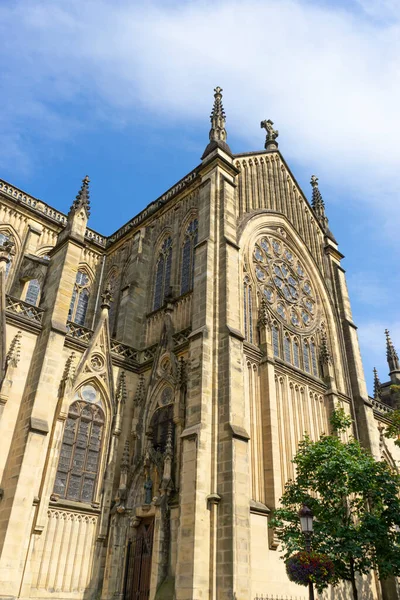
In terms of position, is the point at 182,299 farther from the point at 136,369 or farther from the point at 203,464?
the point at 203,464

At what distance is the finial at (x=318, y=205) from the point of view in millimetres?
29705

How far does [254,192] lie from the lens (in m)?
24.1

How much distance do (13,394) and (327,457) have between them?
34.1 feet

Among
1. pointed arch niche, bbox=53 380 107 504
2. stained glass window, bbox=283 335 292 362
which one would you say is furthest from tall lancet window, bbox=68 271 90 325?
stained glass window, bbox=283 335 292 362

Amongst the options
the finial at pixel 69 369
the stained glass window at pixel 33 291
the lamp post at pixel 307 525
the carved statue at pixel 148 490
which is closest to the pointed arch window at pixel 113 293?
the stained glass window at pixel 33 291

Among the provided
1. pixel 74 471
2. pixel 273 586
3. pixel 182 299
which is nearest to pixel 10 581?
pixel 74 471

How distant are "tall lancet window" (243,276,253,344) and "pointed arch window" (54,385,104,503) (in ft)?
20.8

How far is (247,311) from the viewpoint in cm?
2020

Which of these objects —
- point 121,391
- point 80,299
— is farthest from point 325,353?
point 80,299

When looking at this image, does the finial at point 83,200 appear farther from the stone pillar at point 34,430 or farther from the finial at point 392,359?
the finial at point 392,359

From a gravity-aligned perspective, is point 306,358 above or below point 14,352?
above

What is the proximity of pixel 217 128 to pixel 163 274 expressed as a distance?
7397mm

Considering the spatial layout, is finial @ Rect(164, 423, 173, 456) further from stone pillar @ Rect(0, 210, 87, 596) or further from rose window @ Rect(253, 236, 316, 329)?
rose window @ Rect(253, 236, 316, 329)

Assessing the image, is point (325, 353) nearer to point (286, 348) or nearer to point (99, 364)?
point (286, 348)
